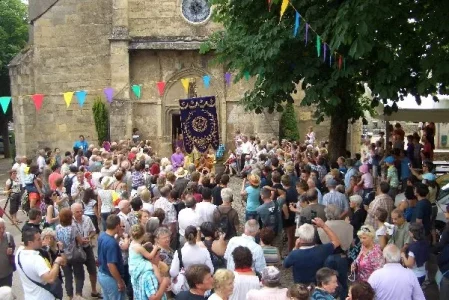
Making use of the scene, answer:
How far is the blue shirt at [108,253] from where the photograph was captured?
7.61m

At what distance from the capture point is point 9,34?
3712cm

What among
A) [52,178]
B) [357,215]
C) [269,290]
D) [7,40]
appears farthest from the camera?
[7,40]

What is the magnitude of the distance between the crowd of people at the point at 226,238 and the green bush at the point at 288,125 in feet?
29.3

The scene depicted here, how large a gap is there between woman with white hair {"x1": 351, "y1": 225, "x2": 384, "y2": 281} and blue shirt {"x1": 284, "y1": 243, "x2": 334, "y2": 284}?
462 mm

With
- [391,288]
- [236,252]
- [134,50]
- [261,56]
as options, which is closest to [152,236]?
[236,252]

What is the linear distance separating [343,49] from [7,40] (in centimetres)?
2952

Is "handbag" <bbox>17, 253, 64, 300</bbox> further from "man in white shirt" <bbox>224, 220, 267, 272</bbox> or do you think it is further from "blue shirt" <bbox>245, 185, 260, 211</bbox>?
"blue shirt" <bbox>245, 185, 260, 211</bbox>

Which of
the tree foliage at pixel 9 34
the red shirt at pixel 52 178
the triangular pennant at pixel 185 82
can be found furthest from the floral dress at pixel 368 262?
the tree foliage at pixel 9 34

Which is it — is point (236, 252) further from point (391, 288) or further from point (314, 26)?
point (314, 26)

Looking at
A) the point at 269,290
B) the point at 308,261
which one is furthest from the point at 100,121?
the point at 269,290

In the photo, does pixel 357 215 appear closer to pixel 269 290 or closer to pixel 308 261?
pixel 308 261

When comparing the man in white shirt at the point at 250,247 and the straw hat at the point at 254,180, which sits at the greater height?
the straw hat at the point at 254,180

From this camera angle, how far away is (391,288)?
6.28 meters

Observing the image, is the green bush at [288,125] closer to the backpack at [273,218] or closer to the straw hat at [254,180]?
the straw hat at [254,180]
